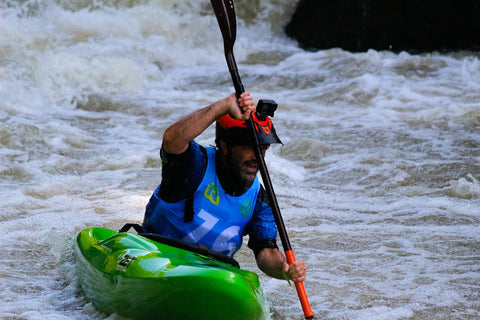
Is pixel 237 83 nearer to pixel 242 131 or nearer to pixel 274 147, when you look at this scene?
pixel 242 131

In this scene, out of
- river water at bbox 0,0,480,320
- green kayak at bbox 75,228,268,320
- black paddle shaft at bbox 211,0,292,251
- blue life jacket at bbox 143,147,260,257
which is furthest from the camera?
river water at bbox 0,0,480,320

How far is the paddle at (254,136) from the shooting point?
9.48ft

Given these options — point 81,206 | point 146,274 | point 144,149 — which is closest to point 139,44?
point 144,149

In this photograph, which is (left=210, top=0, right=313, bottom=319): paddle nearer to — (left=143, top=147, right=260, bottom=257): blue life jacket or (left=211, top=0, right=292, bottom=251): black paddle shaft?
(left=211, top=0, right=292, bottom=251): black paddle shaft

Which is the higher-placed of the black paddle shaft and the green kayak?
the black paddle shaft

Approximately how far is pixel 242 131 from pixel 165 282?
0.77m

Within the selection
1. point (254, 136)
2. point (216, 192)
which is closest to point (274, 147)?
point (216, 192)

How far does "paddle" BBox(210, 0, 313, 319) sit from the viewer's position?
2889 mm

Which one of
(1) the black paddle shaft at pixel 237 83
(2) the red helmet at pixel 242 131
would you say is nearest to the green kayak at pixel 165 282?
(1) the black paddle shaft at pixel 237 83

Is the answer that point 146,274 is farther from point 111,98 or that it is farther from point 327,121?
point 111,98

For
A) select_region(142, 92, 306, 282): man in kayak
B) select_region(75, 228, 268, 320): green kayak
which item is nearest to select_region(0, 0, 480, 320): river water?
select_region(75, 228, 268, 320): green kayak

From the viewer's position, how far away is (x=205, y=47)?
1371 cm

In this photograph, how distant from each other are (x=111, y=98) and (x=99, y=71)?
103cm

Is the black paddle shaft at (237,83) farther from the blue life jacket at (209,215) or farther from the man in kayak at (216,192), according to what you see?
the blue life jacket at (209,215)
